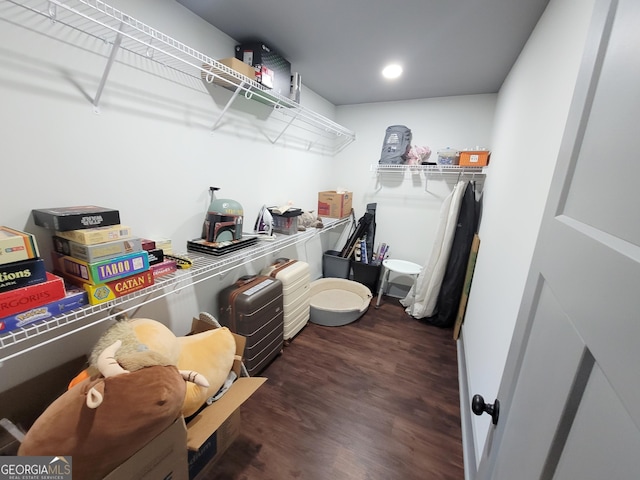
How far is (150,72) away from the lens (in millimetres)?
1177

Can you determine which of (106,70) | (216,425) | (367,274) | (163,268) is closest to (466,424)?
(216,425)

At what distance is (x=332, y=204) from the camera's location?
2734mm

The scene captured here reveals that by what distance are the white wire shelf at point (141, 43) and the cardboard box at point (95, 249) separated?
0.57m

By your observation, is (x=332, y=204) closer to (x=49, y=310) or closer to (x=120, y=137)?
(x=120, y=137)

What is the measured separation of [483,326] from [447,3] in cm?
168

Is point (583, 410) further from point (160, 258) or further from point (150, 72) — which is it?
point (150, 72)

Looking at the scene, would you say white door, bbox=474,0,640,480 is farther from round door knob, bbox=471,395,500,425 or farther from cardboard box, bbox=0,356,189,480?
cardboard box, bbox=0,356,189,480

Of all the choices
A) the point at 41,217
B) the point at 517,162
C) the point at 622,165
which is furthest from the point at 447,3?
the point at 41,217

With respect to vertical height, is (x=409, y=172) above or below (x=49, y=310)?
above

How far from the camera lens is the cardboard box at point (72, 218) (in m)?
0.83

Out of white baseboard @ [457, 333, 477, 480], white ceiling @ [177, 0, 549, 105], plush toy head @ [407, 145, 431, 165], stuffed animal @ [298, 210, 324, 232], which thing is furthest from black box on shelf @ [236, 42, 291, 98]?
white baseboard @ [457, 333, 477, 480]

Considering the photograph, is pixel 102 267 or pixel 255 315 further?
pixel 255 315

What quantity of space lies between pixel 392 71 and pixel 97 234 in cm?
212

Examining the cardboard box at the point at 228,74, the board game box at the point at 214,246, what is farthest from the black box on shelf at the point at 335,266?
the cardboard box at the point at 228,74
